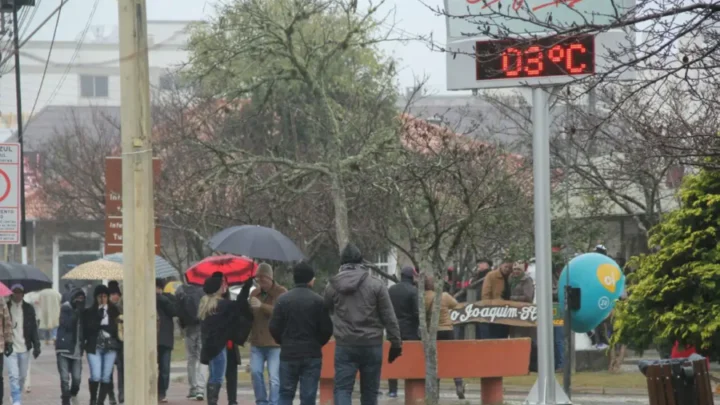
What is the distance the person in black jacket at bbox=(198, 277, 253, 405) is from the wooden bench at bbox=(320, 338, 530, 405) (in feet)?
A: 4.27

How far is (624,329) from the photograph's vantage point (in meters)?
15.0

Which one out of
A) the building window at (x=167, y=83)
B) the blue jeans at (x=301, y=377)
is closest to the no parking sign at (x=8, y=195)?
the blue jeans at (x=301, y=377)

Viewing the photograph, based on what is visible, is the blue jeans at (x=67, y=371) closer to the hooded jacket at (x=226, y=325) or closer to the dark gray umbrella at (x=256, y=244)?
the hooded jacket at (x=226, y=325)

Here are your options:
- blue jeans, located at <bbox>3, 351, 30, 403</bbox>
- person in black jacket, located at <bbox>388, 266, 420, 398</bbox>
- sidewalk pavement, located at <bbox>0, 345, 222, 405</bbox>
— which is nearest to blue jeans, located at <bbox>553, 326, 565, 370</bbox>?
person in black jacket, located at <bbox>388, 266, 420, 398</bbox>

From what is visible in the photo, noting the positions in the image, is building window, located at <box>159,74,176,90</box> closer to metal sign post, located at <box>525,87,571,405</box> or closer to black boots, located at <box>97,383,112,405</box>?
black boots, located at <box>97,383,112,405</box>

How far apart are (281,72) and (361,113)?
2879 millimetres

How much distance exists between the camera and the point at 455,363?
57.3 feet

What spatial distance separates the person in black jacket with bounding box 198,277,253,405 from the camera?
16.1 metres

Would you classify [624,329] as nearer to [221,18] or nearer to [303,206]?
[221,18]

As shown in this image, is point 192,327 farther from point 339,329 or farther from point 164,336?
point 339,329

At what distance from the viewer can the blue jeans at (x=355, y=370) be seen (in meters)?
13.4

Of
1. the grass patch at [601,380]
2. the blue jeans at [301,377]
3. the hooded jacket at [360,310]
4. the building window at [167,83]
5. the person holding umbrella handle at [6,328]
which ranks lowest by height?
the grass patch at [601,380]

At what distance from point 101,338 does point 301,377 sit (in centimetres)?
502

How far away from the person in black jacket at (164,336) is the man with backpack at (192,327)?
A: 16cm
